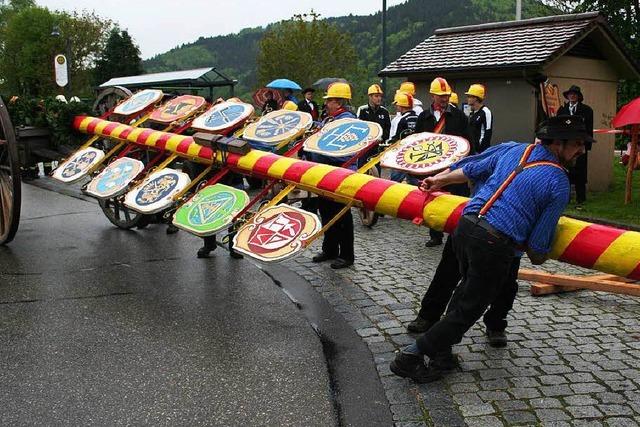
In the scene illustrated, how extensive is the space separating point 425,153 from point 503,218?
1.16 m

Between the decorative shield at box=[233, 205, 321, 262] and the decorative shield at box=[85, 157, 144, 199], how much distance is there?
2.01m

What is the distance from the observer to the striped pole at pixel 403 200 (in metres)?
3.29

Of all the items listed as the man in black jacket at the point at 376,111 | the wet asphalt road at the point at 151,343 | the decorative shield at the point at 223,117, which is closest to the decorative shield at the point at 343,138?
the decorative shield at the point at 223,117

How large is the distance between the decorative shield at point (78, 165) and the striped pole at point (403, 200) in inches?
23.5

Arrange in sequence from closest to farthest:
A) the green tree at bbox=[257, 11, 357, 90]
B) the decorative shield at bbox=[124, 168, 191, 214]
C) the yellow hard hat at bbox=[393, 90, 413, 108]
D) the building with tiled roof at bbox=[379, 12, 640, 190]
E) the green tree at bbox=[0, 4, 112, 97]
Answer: the decorative shield at bbox=[124, 168, 191, 214] < the yellow hard hat at bbox=[393, 90, 413, 108] < the building with tiled roof at bbox=[379, 12, 640, 190] < the green tree at bbox=[257, 11, 357, 90] < the green tree at bbox=[0, 4, 112, 97]

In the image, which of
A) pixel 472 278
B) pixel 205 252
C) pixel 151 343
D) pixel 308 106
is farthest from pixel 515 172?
pixel 308 106

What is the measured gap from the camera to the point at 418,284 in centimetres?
601

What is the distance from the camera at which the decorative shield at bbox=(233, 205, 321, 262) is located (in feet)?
13.6

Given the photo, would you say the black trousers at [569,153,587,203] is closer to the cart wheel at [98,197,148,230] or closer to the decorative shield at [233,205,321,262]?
the cart wheel at [98,197,148,230]

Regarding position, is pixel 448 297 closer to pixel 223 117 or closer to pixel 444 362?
pixel 444 362

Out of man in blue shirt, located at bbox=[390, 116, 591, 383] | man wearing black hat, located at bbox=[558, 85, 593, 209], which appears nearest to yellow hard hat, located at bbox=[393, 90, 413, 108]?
man wearing black hat, located at bbox=[558, 85, 593, 209]

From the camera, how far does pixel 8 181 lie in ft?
22.9

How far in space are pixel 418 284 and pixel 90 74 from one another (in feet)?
164

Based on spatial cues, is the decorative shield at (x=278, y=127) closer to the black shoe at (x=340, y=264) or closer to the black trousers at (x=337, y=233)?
the black trousers at (x=337, y=233)
